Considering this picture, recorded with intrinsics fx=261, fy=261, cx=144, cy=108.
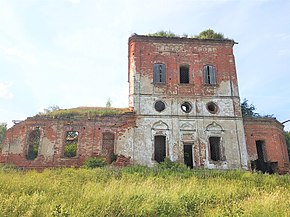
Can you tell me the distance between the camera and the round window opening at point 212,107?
808 inches

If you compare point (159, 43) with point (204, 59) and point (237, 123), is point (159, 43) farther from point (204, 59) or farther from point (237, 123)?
point (237, 123)

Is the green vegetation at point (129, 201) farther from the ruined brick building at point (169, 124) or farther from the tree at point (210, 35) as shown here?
the tree at point (210, 35)

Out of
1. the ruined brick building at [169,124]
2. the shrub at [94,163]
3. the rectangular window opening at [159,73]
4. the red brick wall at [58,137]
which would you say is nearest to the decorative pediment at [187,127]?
the ruined brick building at [169,124]

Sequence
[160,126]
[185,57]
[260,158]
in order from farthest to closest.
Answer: [185,57], [260,158], [160,126]

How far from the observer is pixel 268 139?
20.7 metres

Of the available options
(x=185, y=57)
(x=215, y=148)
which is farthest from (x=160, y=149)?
(x=185, y=57)

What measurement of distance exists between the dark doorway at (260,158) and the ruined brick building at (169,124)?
74mm

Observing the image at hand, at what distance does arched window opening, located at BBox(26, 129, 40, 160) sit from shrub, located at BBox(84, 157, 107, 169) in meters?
4.39

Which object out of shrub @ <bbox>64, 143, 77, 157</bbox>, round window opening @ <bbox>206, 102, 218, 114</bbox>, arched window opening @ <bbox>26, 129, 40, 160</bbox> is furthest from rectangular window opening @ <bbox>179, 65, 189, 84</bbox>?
arched window opening @ <bbox>26, 129, 40, 160</bbox>

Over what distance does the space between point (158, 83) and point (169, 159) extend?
241 inches

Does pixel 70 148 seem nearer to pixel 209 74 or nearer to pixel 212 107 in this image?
pixel 212 107

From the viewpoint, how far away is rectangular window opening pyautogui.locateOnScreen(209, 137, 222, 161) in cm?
1988

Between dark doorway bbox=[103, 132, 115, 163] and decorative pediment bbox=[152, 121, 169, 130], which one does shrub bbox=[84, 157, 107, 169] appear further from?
decorative pediment bbox=[152, 121, 169, 130]

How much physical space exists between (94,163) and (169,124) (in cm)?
617
